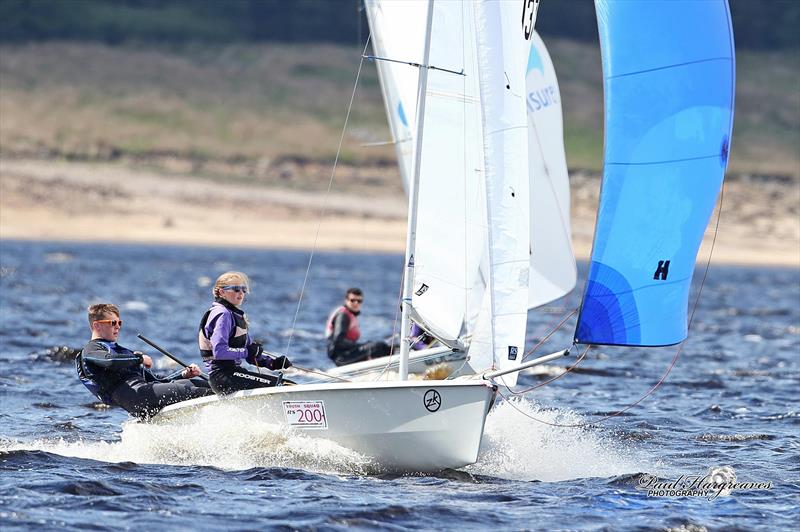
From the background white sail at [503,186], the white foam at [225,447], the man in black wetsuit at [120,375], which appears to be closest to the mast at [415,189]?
the background white sail at [503,186]

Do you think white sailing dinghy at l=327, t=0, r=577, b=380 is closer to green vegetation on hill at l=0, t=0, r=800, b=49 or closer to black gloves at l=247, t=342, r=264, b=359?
black gloves at l=247, t=342, r=264, b=359

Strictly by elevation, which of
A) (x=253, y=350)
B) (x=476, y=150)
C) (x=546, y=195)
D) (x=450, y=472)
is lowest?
(x=450, y=472)

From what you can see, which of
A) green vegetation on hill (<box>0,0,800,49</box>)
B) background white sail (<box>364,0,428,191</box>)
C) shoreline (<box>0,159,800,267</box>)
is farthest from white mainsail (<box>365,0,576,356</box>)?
green vegetation on hill (<box>0,0,800,49</box>)

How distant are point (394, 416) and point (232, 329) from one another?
1.86m

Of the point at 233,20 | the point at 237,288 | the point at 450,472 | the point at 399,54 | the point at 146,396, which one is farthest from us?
the point at 233,20

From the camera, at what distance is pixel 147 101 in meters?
88.8

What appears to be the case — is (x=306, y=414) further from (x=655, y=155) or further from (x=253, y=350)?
(x=655, y=155)

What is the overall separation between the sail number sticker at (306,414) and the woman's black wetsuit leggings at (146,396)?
4.31ft

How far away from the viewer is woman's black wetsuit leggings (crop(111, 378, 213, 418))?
1302 cm

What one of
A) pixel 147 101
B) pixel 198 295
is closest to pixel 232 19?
pixel 147 101

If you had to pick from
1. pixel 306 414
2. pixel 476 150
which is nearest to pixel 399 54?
pixel 476 150

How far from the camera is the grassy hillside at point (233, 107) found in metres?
82.9

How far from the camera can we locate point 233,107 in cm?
9044

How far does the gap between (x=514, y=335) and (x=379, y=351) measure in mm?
6168
